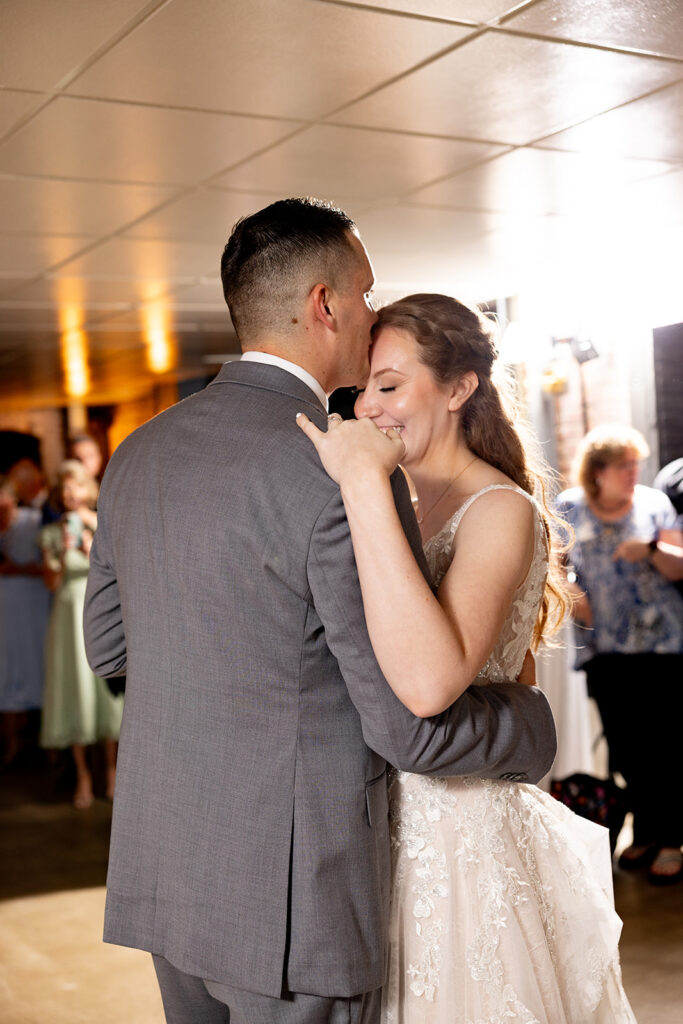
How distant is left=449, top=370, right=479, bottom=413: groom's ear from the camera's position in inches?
80.4

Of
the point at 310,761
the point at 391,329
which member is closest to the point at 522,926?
the point at 310,761

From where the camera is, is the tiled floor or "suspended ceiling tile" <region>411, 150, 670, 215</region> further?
"suspended ceiling tile" <region>411, 150, 670, 215</region>

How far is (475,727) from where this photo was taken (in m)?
1.54

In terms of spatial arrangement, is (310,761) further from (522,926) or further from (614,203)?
(614,203)

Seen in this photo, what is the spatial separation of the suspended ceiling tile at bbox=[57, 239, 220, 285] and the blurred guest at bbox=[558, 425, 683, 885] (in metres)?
1.84

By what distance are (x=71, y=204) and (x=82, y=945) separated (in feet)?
8.62

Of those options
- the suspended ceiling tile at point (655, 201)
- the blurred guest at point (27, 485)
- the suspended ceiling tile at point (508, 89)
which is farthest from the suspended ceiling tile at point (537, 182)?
the blurred guest at point (27, 485)

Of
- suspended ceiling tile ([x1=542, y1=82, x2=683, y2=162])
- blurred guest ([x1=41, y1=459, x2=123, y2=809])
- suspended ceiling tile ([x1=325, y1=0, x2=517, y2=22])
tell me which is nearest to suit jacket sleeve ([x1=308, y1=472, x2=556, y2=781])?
suspended ceiling tile ([x1=325, y1=0, x2=517, y2=22])

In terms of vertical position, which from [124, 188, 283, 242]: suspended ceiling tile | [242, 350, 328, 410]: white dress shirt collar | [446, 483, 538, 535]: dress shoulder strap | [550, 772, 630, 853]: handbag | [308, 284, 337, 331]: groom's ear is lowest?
[550, 772, 630, 853]: handbag

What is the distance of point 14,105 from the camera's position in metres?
2.72

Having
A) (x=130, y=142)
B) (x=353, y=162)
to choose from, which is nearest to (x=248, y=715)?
(x=130, y=142)

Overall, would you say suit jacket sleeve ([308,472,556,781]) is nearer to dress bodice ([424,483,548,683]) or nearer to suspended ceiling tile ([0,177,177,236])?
dress bodice ([424,483,548,683])

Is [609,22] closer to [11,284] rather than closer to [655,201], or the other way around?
[655,201]

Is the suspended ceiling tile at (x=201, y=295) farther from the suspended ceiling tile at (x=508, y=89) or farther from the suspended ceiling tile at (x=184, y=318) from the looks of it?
the suspended ceiling tile at (x=508, y=89)
